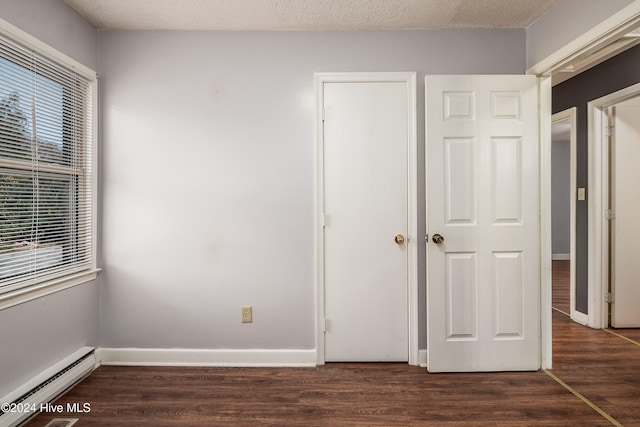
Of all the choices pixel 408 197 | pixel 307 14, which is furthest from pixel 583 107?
pixel 307 14

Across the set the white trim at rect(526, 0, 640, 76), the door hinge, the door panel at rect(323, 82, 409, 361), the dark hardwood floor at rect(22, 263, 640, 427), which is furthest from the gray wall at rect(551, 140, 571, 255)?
the door panel at rect(323, 82, 409, 361)

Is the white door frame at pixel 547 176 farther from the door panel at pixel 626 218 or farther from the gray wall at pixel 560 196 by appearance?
the gray wall at pixel 560 196

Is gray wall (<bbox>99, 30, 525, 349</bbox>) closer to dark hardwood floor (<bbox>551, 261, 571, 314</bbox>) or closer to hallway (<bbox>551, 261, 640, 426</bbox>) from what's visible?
hallway (<bbox>551, 261, 640, 426</bbox>)

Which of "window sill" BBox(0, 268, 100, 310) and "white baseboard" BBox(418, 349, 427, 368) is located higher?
"window sill" BBox(0, 268, 100, 310)

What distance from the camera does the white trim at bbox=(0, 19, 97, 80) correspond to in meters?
1.80

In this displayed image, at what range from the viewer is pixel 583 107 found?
3408mm

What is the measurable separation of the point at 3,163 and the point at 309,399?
2.15 metres

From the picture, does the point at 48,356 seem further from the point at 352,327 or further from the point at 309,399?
the point at 352,327

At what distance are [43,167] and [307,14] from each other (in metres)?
1.93

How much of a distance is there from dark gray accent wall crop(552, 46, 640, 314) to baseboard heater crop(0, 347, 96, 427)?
437cm

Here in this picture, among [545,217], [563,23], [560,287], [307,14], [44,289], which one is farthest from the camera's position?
[560,287]

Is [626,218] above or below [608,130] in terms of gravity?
below

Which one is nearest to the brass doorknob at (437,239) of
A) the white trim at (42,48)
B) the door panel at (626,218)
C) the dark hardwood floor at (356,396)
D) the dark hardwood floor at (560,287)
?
the dark hardwood floor at (356,396)

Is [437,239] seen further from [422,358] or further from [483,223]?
[422,358]
